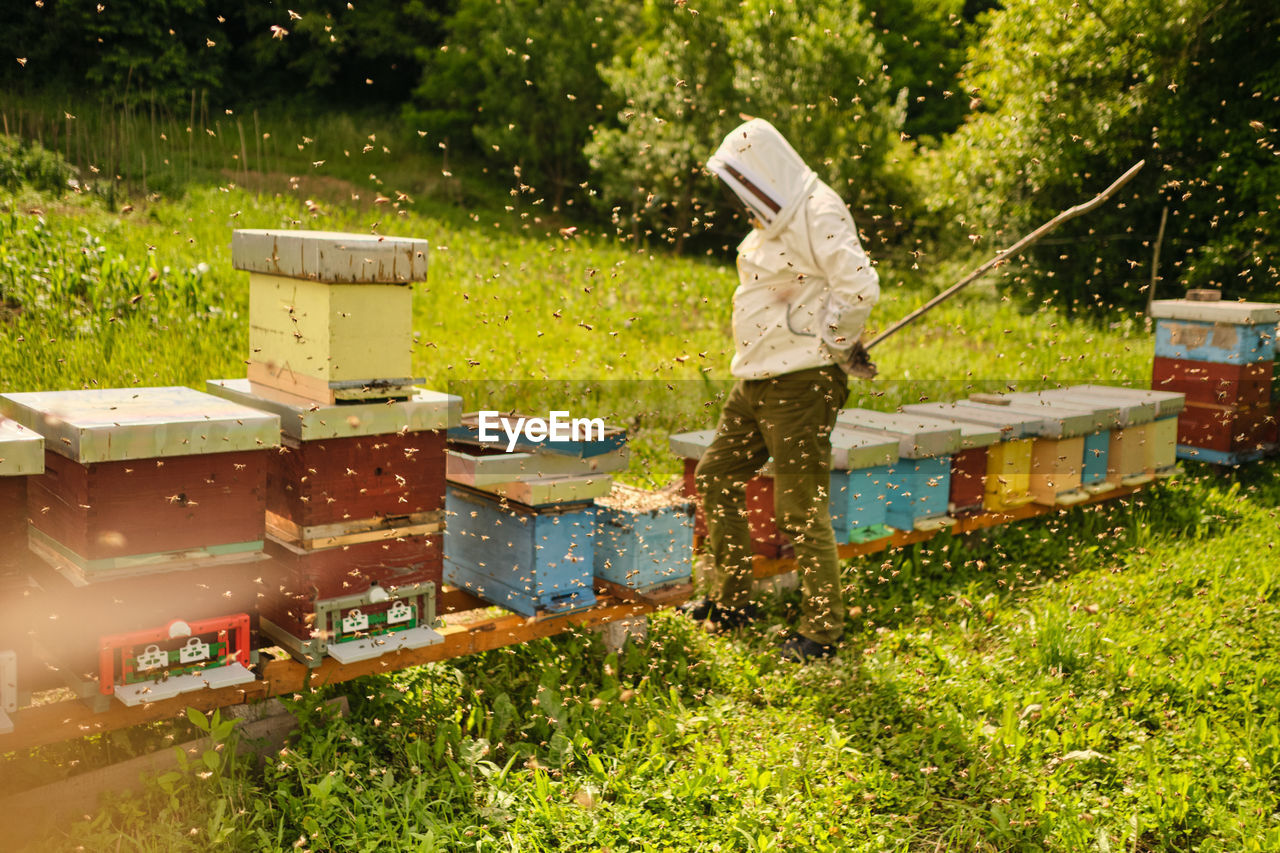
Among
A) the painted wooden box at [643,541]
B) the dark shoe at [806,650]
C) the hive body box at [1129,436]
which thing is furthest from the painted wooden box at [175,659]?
the hive body box at [1129,436]

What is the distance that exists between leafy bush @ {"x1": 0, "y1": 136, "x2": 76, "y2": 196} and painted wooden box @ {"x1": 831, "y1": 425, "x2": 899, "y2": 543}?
823cm

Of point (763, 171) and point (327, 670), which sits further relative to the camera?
point (763, 171)

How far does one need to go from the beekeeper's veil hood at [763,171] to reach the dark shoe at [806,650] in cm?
161

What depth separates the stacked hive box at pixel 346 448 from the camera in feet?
9.40

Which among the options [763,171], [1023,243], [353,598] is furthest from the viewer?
[1023,243]

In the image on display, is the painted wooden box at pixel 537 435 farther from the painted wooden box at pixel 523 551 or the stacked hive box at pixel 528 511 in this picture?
the painted wooden box at pixel 523 551

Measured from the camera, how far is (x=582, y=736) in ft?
10.8

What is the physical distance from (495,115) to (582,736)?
2078 centimetres

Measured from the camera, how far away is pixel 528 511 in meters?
3.38

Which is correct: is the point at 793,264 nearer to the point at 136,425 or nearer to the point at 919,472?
the point at 919,472

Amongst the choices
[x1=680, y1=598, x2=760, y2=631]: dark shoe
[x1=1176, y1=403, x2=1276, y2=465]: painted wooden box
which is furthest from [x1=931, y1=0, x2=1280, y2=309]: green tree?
[x1=680, y1=598, x2=760, y2=631]: dark shoe

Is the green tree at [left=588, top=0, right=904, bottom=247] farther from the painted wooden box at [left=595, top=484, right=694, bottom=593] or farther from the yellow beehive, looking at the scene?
the painted wooden box at [left=595, top=484, right=694, bottom=593]

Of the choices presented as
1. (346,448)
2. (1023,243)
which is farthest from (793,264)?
(346,448)

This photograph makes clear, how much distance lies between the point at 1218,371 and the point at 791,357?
→ 401 centimetres
